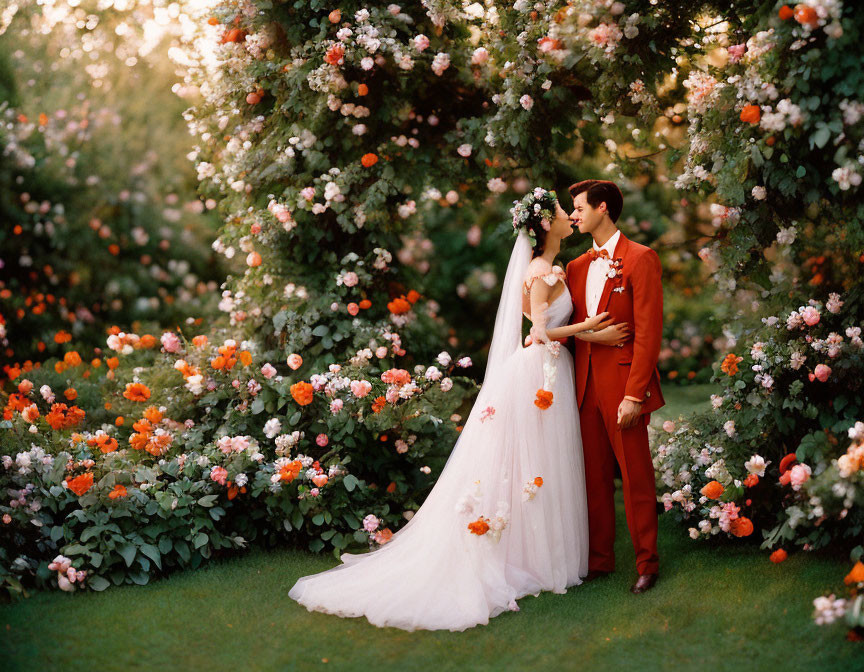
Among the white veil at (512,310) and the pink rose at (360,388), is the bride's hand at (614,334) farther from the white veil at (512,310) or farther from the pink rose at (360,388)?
the pink rose at (360,388)

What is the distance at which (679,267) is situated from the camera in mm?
8141

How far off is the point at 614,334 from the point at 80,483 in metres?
2.55

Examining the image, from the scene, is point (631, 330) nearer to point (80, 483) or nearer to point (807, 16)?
point (807, 16)

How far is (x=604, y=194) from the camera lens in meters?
3.86

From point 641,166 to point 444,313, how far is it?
8.13 ft

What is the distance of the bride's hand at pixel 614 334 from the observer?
3.69 meters

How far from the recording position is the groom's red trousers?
12.3 feet

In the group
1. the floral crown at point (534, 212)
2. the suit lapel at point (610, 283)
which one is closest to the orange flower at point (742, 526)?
the suit lapel at point (610, 283)

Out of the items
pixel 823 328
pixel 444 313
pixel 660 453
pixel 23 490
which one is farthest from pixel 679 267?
pixel 23 490

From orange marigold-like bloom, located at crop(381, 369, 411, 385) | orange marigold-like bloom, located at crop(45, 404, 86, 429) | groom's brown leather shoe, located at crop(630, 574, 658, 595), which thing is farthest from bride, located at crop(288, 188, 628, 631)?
orange marigold-like bloom, located at crop(45, 404, 86, 429)

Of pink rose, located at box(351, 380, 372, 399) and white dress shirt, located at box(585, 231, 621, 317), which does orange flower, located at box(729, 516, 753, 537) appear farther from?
pink rose, located at box(351, 380, 372, 399)

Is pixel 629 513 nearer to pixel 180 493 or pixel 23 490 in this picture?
pixel 180 493

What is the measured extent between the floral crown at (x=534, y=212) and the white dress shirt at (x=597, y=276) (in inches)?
11.2

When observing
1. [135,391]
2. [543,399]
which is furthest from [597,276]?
[135,391]
